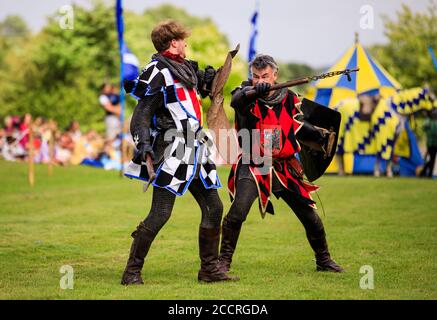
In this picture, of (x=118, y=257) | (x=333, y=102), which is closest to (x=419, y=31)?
(x=333, y=102)

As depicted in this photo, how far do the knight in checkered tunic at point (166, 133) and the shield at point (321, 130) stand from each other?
1237mm

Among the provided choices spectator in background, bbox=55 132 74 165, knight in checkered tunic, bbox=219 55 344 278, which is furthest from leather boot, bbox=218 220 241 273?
spectator in background, bbox=55 132 74 165

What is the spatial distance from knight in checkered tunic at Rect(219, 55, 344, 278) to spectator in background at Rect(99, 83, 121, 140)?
2151 centimetres

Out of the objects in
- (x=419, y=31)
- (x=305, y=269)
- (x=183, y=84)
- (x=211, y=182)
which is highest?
(x=419, y=31)

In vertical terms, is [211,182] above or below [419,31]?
below

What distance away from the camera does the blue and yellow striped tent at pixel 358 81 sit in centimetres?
2278

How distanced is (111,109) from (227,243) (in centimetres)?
2230

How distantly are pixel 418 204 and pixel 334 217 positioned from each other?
7.82 feet

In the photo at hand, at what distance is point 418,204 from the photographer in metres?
14.5

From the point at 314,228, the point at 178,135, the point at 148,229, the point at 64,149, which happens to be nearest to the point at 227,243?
the point at 314,228

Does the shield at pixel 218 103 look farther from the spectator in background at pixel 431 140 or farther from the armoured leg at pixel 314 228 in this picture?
the spectator in background at pixel 431 140

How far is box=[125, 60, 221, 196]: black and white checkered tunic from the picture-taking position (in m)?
6.98
